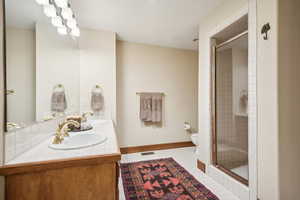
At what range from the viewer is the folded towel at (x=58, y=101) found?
1.52 meters

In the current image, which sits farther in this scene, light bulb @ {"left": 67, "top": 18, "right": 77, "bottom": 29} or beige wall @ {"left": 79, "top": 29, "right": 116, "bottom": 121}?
beige wall @ {"left": 79, "top": 29, "right": 116, "bottom": 121}

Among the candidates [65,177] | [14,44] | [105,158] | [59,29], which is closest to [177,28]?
[59,29]

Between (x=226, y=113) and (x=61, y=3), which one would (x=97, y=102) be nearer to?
(x=61, y=3)

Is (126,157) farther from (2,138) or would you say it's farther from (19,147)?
(2,138)

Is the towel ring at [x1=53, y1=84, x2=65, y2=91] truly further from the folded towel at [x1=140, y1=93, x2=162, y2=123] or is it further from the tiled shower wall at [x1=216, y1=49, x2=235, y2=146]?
the tiled shower wall at [x1=216, y1=49, x2=235, y2=146]

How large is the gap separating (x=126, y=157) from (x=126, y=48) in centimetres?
228

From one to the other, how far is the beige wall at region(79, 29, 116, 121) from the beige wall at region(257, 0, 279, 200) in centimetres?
209

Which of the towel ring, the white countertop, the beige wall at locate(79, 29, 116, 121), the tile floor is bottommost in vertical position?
the tile floor

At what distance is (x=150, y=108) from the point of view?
9.41 ft

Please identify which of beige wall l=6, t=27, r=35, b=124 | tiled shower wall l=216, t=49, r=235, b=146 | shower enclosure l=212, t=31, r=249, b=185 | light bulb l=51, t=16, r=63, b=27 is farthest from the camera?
tiled shower wall l=216, t=49, r=235, b=146

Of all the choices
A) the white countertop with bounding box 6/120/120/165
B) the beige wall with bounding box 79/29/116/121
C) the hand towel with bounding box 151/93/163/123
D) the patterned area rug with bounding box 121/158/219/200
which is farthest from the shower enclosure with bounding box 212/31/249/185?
the beige wall with bounding box 79/29/116/121

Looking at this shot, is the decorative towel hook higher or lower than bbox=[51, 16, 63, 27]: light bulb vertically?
lower

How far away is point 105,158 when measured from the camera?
0.79 meters

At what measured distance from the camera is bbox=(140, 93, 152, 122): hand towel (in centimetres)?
283
